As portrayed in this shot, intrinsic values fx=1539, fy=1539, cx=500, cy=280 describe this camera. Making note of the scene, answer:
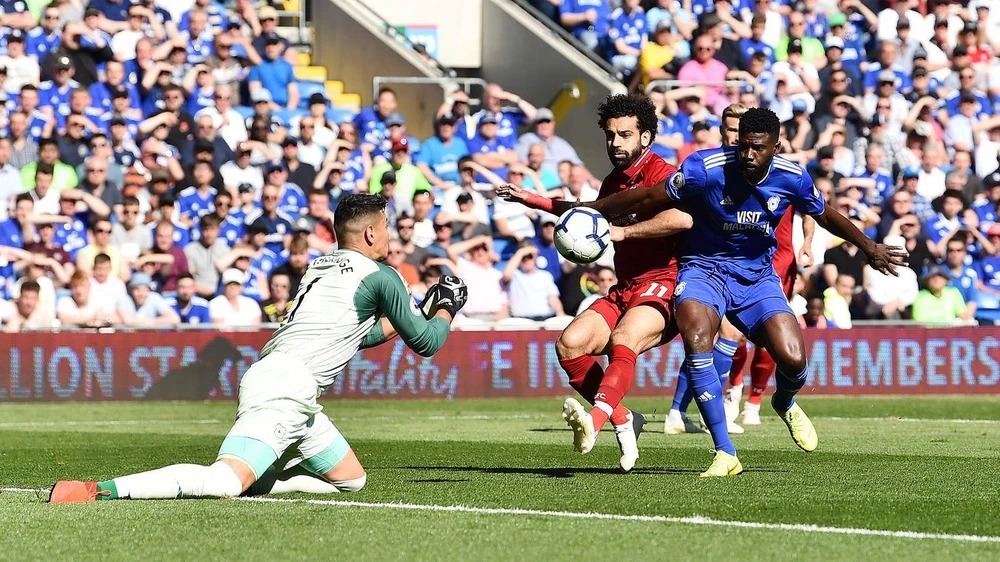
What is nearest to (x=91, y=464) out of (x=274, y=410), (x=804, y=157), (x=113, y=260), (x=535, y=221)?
(x=274, y=410)

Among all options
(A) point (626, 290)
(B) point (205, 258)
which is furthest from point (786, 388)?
(B) point (205, 258)

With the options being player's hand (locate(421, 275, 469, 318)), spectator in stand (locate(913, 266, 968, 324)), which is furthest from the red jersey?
spectator in stand (locate(913, 266, 968, 324))

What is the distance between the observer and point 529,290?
64.0 ft

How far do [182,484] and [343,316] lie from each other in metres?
1.16

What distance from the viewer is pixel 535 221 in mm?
20609

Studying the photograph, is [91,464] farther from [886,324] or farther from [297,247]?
[886,324]

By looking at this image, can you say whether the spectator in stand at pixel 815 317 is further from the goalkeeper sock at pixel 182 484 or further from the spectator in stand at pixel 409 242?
the goalkeeper sock at pixel 182 484

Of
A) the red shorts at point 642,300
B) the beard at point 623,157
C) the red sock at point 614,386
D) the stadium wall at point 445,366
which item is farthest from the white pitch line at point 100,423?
the red sock at point 614,386

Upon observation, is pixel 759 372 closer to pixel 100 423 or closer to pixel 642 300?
pixel 642 300

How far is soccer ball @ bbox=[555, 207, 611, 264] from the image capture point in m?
8.96

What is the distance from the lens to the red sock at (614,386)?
8.76 m

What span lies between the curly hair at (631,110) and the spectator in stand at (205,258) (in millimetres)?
9789

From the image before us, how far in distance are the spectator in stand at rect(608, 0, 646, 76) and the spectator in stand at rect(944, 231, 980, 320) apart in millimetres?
5717

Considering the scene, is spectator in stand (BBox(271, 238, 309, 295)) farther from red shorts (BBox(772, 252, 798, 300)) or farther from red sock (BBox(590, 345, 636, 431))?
red sock (BBox(590, 345, 636, 431))
